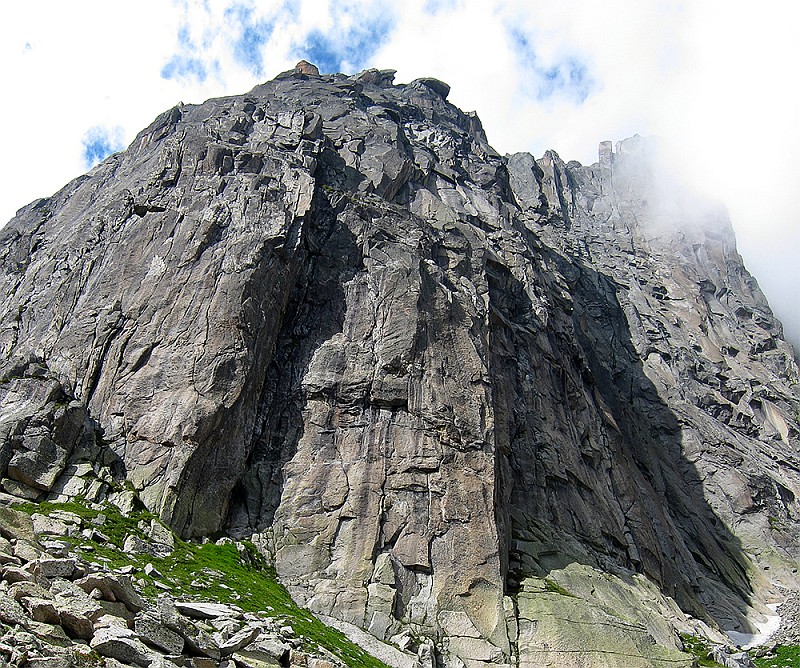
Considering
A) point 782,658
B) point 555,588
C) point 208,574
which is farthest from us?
point 782,658

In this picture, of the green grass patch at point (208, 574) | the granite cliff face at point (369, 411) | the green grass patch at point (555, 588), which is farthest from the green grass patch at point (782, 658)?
the green grass patch at point (208, 574)

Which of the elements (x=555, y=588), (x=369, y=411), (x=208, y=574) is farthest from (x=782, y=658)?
(x=208, y=574)

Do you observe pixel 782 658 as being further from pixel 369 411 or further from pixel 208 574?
pixel 208 574

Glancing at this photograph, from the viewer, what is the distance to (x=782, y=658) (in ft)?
195

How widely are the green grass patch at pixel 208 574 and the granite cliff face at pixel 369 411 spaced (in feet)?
7.53

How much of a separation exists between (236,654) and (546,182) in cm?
16525

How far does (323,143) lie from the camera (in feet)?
290

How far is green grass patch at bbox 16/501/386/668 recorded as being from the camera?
34125 mm

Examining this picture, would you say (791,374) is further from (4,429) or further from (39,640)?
(39,640)

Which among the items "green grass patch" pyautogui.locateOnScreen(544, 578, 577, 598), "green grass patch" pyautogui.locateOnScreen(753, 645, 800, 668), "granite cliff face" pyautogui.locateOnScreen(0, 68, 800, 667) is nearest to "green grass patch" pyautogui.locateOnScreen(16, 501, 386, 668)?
"granite cliff face" pyautogui.locateOnScreen(0, 68, 800, 667)

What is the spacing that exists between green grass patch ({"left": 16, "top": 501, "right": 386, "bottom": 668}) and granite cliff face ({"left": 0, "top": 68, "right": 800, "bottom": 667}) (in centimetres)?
230

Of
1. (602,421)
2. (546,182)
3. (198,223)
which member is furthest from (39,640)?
(546,182)

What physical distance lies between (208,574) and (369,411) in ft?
64.7

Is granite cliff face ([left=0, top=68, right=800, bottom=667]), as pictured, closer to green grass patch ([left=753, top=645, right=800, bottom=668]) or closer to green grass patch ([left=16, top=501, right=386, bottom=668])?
green grass patch ([left=16, top=501, right=386, bottom=668])
